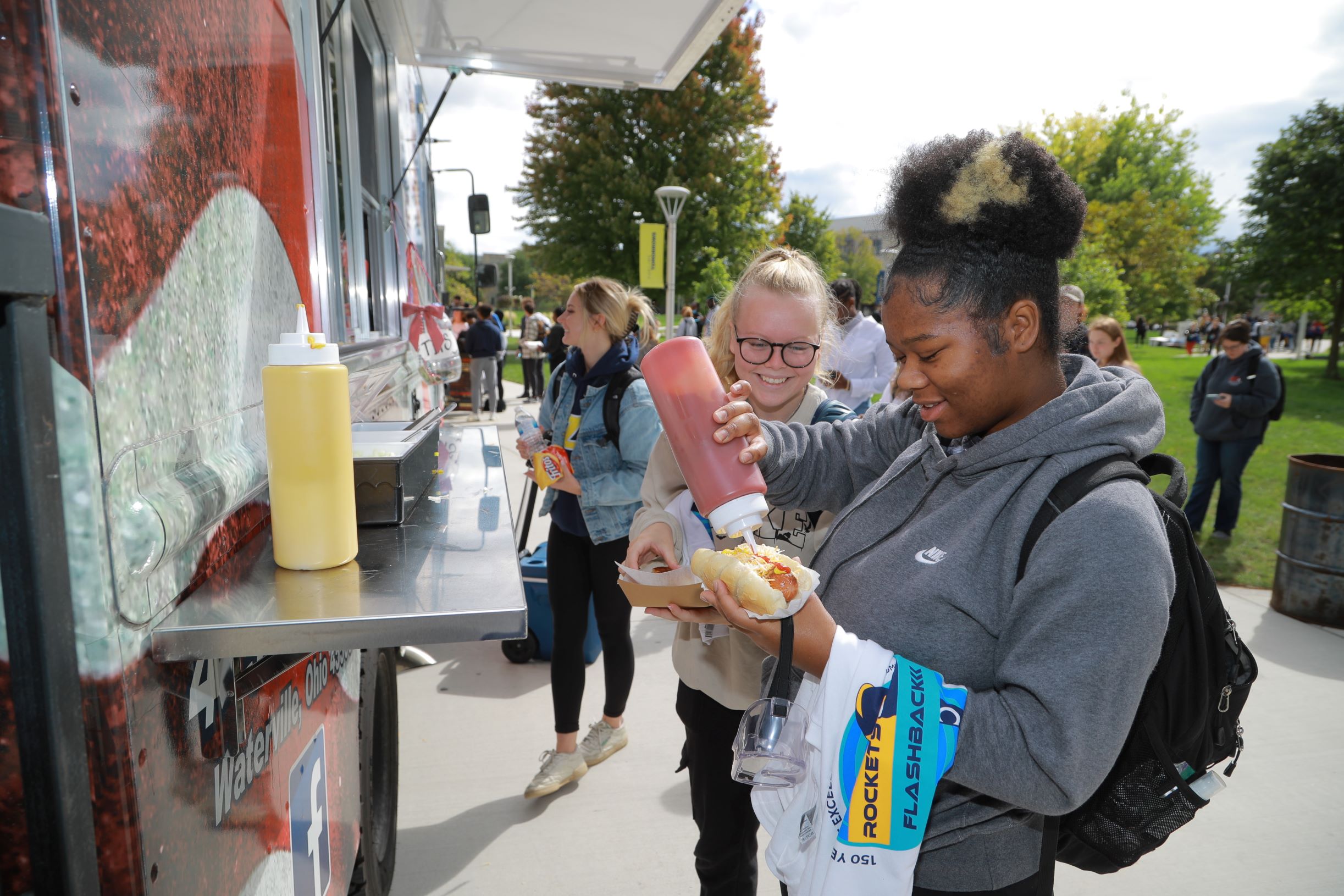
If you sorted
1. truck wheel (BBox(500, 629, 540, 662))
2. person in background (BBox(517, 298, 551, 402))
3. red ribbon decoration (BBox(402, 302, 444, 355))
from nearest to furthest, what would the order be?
truck wheel (BBox(500, 629, 540, 662)), red ribbon decoration (BBox(402, 302, 444, 355)), person in background (BBox(517, 298, 551, 402))

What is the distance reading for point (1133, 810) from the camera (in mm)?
1292

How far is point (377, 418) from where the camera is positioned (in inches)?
124

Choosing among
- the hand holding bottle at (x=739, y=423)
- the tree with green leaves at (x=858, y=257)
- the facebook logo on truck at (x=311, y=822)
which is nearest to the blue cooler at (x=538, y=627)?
the facebook logo on truck at (x=311, y=822)

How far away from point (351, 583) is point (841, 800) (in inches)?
32.2

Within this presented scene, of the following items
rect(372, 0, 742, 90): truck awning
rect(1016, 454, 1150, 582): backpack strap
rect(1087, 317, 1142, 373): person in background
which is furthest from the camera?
rect(1087, 317, 1142, 373): person in background

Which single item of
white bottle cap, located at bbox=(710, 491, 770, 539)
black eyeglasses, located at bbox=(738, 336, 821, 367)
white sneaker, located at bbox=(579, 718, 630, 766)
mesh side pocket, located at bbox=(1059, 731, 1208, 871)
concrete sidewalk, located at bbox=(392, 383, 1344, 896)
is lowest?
concrete sidewalk, located at bbox=(392, 383, 1344, 896)

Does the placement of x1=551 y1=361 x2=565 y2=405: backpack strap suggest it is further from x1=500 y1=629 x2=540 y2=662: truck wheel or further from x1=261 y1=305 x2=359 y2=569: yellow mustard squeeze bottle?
x1=261 y1=305 x2=359 y2=569: yellow mustard squeeze bottle

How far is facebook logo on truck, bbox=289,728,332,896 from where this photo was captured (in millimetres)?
1441

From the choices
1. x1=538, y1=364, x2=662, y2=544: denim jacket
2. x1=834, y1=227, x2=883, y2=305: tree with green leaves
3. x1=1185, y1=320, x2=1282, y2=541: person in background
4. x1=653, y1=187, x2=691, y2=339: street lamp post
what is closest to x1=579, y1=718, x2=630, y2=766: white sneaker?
x1=538, y1=364, x2=662, y2=544: denim jacket

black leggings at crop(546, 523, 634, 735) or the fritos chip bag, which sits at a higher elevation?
the fritos chip bag

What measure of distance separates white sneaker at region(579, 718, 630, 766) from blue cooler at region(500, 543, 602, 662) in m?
0.68

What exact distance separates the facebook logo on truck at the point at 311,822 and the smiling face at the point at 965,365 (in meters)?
1.31

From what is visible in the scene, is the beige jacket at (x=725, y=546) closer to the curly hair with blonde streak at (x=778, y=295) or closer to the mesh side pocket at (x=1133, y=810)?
the curly hair with blonde streak at (x=778, y=295)

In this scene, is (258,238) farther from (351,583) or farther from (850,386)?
(850,386)
